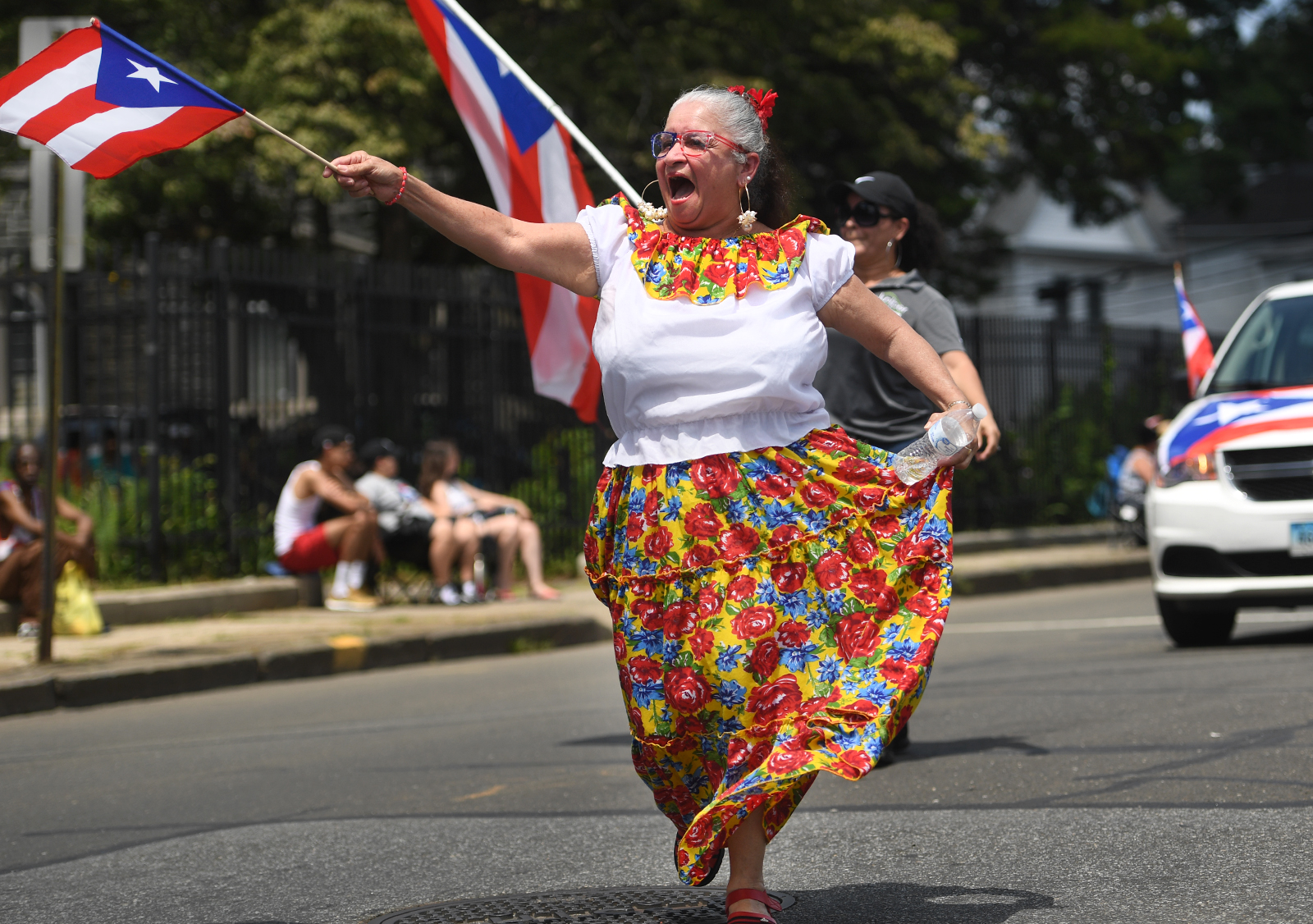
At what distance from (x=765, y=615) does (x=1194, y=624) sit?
6.04 m

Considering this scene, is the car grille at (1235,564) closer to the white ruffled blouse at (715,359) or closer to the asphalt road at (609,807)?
the asphalt road at (609,807)

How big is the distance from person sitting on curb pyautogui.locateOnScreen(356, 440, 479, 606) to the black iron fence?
0.75 meters

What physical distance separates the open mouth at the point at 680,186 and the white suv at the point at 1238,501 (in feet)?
18.0

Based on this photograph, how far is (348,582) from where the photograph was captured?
11602 mm

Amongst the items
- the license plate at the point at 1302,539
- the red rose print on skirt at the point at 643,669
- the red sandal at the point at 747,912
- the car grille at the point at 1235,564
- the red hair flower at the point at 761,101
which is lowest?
the red sandal at the point at 747,912

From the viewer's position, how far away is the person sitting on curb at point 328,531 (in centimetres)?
1148

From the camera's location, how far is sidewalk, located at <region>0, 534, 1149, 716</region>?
27.3ft

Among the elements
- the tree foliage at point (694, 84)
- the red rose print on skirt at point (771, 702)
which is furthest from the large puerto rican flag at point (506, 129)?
the tree foliage at point (694, 84)

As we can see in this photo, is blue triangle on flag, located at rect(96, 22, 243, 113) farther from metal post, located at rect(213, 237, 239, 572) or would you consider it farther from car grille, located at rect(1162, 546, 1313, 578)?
metal post, located at rect(213, 237, 239, 572)

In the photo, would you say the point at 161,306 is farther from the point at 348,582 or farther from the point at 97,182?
the point at 97,182

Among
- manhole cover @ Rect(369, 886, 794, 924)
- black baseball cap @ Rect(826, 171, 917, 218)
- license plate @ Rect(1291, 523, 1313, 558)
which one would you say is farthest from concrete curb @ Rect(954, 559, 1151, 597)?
manhole cover @ Rect(369, 886, 794, 924)

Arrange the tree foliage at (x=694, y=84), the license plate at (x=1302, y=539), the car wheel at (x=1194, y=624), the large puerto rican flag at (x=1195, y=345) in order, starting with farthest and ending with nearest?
the tree foliage at (x=694, y=84) < the large puerto rican flag at (x=1195, y=345) < the car wheel at (x=1194, y=624) < the license plate at (x=1302, y=539)

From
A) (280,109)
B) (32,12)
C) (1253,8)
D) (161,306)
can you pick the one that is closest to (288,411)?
(161,306)

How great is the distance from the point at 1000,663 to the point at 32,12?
15.1 meters
